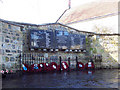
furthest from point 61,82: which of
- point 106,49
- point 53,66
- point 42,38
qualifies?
point 106,49

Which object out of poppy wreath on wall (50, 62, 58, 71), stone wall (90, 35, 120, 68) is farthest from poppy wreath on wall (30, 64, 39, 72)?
stone wall (90, 35, 120, 68)

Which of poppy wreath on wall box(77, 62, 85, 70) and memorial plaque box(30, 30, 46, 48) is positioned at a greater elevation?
memorial plaque box(30, 30, 46, 48)

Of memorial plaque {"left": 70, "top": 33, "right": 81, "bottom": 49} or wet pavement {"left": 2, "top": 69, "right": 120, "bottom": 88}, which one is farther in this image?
memorial plaque {"left": 70, "top": 33, "right": 81, "bottom": 49}

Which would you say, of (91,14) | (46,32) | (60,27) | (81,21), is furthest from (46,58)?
(91,14)

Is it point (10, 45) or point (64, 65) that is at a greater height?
point (10, 45)

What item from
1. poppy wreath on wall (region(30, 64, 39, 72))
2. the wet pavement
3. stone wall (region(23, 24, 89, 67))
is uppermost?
stone wall (region(23, 24, 89, 67))

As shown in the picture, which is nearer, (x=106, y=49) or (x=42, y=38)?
(x=42, y=38)

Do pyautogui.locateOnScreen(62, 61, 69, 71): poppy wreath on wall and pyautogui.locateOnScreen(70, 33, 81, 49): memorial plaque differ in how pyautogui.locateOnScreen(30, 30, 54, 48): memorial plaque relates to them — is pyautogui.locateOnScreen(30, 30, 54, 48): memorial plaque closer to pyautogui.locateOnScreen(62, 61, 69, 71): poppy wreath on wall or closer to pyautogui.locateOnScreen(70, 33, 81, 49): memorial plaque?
pyautogui.locateOnScreen(62, 61, 69, 71): poppy wreath on wall

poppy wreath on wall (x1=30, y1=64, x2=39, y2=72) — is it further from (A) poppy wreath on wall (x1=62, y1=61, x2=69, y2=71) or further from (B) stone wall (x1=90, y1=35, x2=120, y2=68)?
(B) stone wall (x1=90, y1=35, x2=120, y2=68)

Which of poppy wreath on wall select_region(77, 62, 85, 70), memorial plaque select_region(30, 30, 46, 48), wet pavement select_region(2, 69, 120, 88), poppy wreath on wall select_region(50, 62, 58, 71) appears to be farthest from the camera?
poppy wreath on wall select_region(77, 62, 85, 70)

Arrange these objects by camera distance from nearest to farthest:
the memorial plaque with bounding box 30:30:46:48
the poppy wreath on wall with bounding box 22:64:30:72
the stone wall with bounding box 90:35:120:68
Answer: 1. the poppy wreath on wall with bounding box 22:64:30:72
2. the memorial plaque with bounding box 30:30:46:48
3. the stone wall with bounding box 90:35:120:68

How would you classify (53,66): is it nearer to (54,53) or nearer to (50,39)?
(54,53)

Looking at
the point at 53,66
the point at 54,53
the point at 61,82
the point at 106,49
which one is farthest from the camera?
the point at 106,49

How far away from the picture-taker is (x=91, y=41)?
37.7 ft
